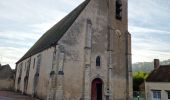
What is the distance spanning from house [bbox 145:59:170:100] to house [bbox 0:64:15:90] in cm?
2822

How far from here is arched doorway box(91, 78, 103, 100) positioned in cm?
2272

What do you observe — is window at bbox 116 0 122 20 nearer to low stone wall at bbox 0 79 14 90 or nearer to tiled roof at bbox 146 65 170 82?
tiled roof at bbox 146 65 170 82

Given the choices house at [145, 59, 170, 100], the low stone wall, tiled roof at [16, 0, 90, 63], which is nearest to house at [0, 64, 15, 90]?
the low stone wall

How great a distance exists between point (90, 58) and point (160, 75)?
520 inches

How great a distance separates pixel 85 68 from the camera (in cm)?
2180

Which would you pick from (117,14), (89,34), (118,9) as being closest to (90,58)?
(89,34)

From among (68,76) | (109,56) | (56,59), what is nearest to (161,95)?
(109,56)

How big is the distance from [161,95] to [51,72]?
1677 centimetres

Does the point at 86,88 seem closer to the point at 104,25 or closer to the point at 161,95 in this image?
the point at 104,25

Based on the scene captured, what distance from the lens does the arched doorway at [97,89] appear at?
74.5ft

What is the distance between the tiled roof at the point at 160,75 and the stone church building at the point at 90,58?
6.25 metres

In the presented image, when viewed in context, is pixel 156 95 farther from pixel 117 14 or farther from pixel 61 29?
pixel 61 29

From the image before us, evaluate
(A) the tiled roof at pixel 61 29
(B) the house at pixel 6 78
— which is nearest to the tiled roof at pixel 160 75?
(A) the tiled roof at pixel 61 29

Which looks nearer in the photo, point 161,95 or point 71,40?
point 71,40
